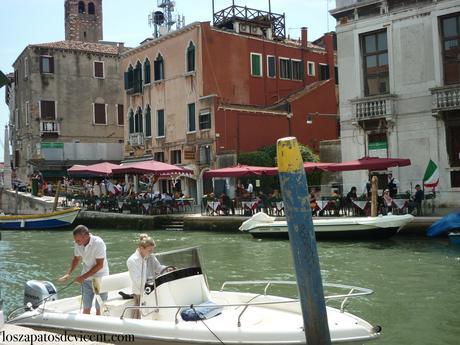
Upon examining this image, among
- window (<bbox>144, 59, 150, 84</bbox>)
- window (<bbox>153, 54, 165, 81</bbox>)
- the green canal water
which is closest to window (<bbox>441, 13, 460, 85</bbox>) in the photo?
the green canal water

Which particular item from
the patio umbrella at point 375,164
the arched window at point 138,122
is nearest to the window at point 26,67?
the arched window at point 138,122

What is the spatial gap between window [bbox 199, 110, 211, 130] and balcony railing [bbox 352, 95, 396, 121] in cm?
959

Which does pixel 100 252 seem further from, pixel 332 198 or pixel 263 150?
pixel 263 150

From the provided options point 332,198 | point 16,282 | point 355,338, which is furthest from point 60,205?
point 355,338

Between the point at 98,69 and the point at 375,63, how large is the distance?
26.9 meters

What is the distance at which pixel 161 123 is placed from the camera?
34125mm

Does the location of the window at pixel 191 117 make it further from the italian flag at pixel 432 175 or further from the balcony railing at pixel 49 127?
the italian flag at pixel 432 175

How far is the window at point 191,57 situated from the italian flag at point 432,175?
1556 centimetres

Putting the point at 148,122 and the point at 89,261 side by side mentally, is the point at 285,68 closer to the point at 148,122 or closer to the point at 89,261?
the point at 148,122

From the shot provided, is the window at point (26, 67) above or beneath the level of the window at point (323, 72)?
above

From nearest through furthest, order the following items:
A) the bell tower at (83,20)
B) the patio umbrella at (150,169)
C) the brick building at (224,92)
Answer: the patio umbrella at (150,169) → the brick building at (224,92) → the bell tower at (83,20)

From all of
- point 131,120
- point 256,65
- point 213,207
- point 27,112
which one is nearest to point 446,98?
point 213,207

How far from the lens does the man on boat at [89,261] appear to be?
711 cm

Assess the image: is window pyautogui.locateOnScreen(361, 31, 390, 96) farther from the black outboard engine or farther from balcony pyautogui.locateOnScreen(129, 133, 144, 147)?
the black outboard engine
